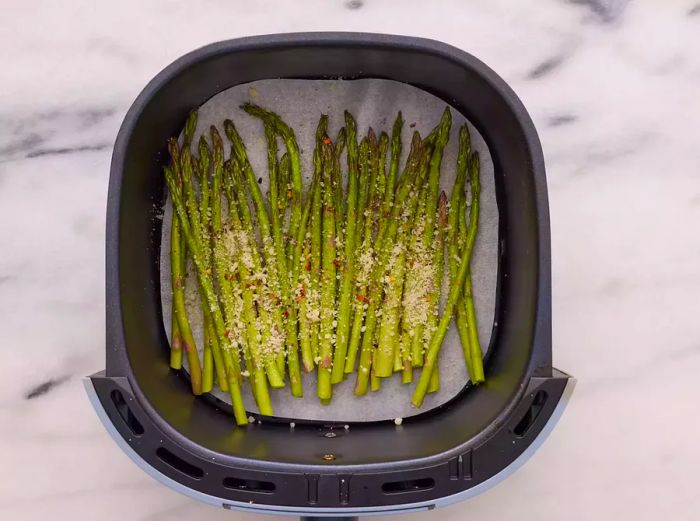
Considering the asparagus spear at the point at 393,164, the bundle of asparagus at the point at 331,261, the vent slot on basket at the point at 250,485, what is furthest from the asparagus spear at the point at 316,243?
the vent slot on basket at the point at 250,485

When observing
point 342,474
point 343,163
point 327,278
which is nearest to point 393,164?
point 343,163

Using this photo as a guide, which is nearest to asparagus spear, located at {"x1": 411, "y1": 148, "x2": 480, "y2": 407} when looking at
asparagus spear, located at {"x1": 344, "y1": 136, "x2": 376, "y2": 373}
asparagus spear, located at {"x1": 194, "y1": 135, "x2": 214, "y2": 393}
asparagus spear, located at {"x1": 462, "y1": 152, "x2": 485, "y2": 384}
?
asparagus spear, located at {"x1": 462, "y1": 152, "x2": 485, "y2": 384}

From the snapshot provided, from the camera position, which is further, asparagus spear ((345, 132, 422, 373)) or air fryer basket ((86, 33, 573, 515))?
asparagus spear ((345, 132, 422, 373))

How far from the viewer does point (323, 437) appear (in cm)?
104

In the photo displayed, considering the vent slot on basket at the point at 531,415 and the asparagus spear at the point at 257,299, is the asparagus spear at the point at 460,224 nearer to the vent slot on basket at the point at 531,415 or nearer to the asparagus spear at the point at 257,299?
the vent slot on basket at the point at 531,415

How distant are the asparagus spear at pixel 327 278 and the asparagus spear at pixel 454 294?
5.6 inches

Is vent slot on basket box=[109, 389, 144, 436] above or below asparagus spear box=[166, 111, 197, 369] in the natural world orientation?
below

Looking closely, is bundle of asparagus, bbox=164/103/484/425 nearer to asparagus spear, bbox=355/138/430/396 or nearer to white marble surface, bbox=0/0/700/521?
asparagus spear, bbox=355/138/430/396

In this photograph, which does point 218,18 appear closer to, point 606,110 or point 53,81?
point 53,81

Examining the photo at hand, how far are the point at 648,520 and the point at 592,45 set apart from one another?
2.50 ft

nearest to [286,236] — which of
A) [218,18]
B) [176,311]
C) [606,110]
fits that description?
[176,311]

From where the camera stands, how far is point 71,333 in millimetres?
1083

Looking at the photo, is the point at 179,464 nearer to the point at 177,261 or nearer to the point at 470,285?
the point at 177,261

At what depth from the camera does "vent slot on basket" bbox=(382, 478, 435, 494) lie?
897 mm
